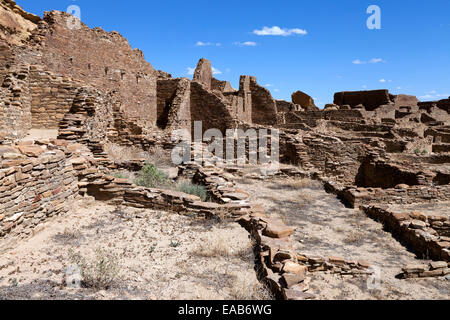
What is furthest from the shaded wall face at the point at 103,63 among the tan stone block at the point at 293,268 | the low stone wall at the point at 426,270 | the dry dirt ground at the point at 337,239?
the low stone wall at the point at 426,270

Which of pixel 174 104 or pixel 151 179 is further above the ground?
pixel 174 104

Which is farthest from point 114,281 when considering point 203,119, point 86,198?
point 203,119

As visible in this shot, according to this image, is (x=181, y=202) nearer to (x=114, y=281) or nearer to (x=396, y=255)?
(x=114, y=281)

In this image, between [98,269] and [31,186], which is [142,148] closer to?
[31,186]

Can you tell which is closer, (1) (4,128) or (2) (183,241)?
(2) (183,241)

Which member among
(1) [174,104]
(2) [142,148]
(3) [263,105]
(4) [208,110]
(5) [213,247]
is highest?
(3) [263,105]

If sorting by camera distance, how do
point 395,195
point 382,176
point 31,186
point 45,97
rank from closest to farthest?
point 31,186
point 395,195
point 45,97
point 382,176

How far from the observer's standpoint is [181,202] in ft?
20.6

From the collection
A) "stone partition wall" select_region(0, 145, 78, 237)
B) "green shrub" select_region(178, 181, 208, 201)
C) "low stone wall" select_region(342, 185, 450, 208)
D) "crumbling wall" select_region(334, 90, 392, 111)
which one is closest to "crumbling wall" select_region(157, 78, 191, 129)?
"green shrub" select_region(178, 181, 208, 201)

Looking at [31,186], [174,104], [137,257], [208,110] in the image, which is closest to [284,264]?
[137,257]

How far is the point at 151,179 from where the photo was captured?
7918 mm

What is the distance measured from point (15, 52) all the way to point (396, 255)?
12.3 meters

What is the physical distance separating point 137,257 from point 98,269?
0.64m

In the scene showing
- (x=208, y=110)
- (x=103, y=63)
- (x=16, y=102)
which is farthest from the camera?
(x=208, y=110)
